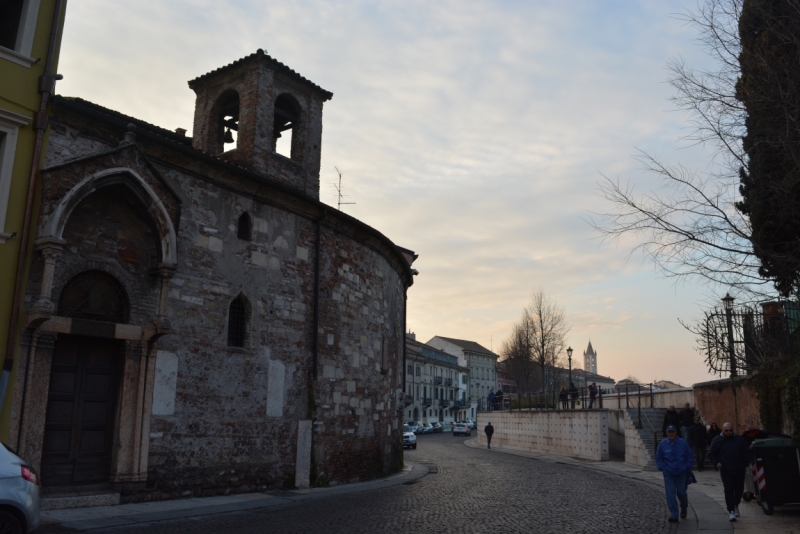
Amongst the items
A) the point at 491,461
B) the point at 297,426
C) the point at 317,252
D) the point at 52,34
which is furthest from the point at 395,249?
the point at 52,34

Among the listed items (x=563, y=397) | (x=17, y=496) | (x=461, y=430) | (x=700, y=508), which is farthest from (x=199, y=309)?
(x=461, y=430)

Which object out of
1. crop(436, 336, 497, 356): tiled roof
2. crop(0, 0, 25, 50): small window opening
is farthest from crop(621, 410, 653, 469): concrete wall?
crop(436, 336, 497, 356): tiled roof

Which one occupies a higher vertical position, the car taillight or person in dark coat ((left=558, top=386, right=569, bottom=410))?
person in dark coat ((left=558, top=386, right=569, bottom=410))

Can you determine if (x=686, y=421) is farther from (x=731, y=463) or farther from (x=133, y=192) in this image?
(x=133, y=192)

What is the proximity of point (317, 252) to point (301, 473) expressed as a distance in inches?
201

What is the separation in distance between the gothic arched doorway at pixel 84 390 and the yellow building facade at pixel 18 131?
932mm

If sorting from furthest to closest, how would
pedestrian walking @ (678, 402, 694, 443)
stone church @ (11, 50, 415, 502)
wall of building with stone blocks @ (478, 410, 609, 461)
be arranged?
1. wall of building with stone blocks @ (478, 410, 609, 461)
2. pedestrian walking @ (678, 402, 694, 443)
3. stone church @ (11, 50, 415, 502)

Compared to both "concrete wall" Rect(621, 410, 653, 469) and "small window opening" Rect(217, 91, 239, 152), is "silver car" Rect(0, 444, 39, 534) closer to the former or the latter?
"small window opening" Rect(217, 91, 239, 152)

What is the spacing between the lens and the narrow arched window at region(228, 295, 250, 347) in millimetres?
14008

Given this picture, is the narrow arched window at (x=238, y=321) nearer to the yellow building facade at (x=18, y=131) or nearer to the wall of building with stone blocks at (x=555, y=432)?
the yellow building facade at (x=18, y=131)

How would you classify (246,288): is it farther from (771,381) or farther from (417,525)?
(771,381)

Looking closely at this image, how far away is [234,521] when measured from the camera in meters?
10.4

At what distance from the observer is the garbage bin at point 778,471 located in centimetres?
1033

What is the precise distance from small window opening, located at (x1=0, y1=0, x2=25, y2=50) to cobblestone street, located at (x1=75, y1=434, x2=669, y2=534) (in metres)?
8.06
